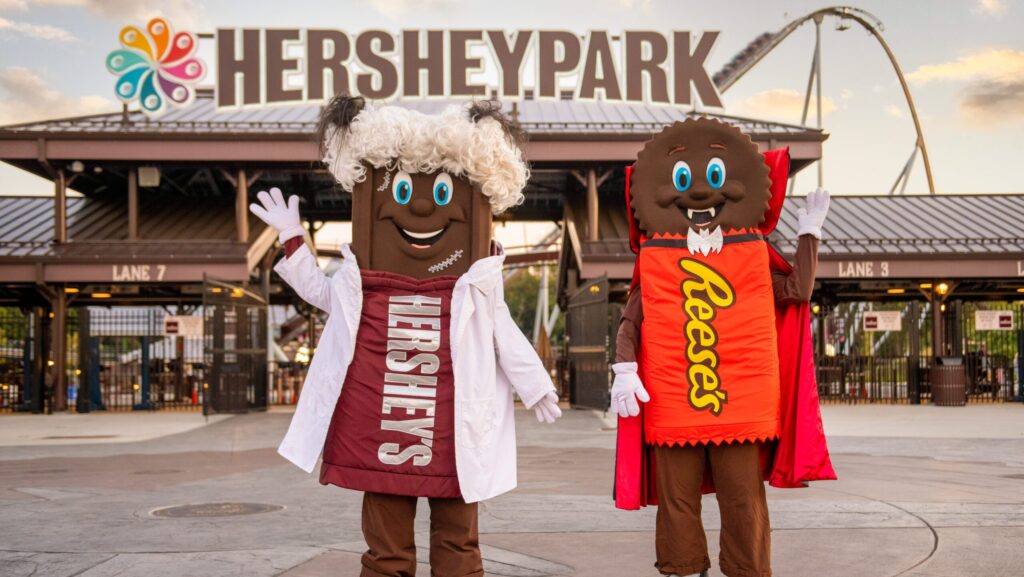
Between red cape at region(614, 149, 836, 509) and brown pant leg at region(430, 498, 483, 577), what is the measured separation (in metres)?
0.76

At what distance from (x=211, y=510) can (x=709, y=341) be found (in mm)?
4191

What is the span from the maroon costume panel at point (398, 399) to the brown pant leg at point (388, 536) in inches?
3.1

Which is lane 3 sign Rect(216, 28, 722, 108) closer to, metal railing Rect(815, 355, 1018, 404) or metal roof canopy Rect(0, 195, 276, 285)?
metal roof canopy Rect(0, 195, 276, 285)

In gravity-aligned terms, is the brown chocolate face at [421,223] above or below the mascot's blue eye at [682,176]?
below

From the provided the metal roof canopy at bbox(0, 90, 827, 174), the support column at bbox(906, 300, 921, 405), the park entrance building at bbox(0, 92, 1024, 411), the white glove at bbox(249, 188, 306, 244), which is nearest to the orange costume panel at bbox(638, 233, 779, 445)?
the white glove at bbox(249, 188, 306, 244)

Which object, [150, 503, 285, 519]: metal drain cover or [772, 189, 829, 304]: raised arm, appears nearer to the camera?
[772, 189, 829, 304]: raised arm

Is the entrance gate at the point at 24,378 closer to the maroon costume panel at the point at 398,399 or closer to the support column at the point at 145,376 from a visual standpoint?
the support column at the point at 145,376

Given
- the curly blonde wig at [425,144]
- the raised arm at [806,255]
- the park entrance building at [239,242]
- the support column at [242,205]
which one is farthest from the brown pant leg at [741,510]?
the support column at [242,205]

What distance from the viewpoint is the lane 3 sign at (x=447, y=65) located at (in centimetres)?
2255

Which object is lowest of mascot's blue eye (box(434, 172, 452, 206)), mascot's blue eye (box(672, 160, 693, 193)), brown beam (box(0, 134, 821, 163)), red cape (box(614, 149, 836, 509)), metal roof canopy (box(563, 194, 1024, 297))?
red cape (box(614, 149, 836, 509))

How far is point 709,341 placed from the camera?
4.43 m

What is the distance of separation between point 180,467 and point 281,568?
18.0 feet

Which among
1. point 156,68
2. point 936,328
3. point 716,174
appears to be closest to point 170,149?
point 156,68

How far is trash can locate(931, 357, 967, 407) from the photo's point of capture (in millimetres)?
20219
